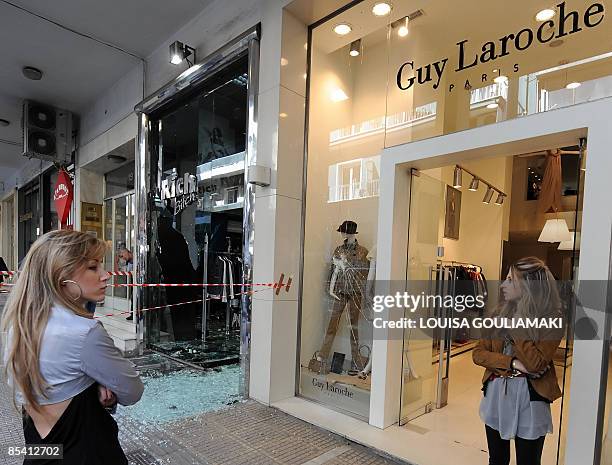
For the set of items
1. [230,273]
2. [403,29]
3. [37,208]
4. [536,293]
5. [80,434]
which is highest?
[403,29]

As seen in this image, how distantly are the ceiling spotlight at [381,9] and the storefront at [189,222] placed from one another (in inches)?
78.0

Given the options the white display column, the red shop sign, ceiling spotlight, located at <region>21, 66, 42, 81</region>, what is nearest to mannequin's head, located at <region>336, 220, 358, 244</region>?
the white display column

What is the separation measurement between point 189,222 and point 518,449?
4456 mm

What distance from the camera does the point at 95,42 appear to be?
479 cm

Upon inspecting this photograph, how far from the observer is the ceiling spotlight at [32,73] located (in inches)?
215

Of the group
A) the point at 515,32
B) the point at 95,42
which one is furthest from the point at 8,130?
the point at 515,32

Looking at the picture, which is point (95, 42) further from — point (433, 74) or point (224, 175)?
point (433, 74)

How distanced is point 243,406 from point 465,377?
2849mm

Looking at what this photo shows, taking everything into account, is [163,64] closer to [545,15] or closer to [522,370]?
[545,15]

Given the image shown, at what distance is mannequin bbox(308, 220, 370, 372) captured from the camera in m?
3.69

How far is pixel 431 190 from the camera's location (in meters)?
3.25

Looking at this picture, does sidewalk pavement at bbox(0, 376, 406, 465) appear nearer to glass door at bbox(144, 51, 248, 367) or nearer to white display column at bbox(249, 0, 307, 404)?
white display column at bbox(249, 0, 307, 404)

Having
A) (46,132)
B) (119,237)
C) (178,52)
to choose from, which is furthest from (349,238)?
(46,132)

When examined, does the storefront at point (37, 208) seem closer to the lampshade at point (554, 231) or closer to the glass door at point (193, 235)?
the glass door at point (193, 235)
